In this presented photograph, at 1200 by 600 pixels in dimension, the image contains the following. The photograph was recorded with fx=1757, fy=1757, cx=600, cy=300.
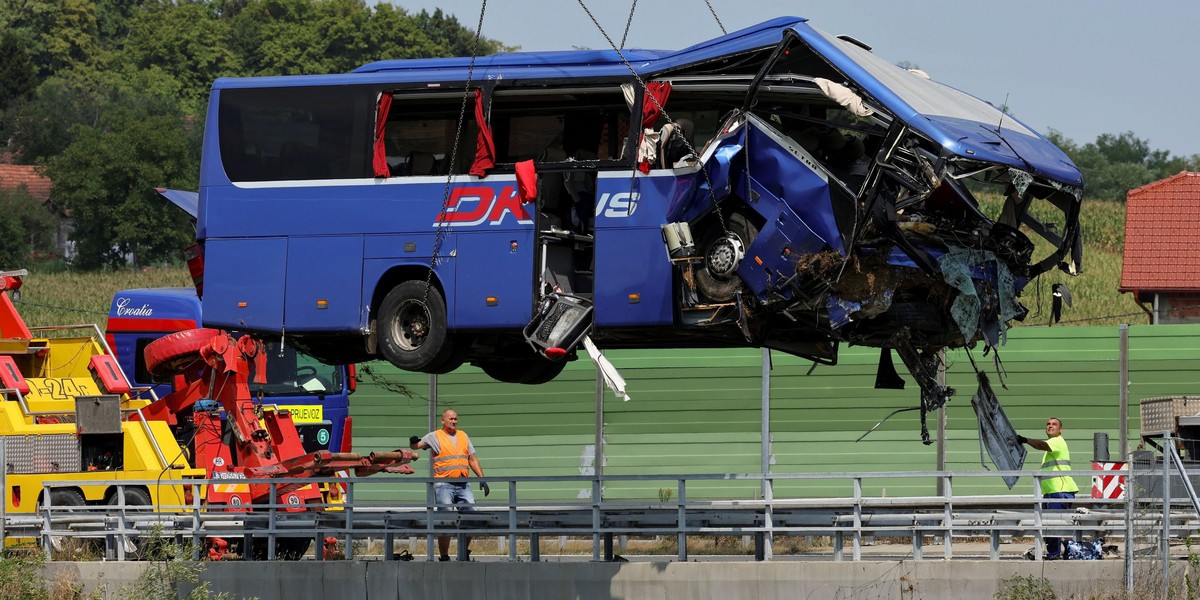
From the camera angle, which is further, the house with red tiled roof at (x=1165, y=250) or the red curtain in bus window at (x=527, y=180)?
the house with red tiled roof at (x=1165, y=250)

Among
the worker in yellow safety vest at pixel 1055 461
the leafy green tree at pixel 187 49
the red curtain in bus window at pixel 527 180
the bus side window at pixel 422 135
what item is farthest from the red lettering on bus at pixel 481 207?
the leafy green tree at pixel 187 49

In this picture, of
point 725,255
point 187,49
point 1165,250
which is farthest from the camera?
point 187,49

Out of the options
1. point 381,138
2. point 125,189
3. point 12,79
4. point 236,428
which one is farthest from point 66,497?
point 12,79

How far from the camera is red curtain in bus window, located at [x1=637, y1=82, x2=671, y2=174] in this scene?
643 inches

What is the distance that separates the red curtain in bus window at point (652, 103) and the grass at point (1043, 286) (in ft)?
56.2

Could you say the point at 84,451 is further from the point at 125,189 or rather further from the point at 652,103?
the point at 125,189

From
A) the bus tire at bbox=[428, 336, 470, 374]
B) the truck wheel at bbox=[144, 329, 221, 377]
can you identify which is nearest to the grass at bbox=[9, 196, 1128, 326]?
the truck wheel at bbox=[144, 329, 221, 377]

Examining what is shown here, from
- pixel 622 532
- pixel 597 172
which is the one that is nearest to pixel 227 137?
pixel 597 172

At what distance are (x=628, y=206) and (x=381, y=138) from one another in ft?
9.15

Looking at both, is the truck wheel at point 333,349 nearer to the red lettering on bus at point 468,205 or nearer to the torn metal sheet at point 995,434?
the red lettering on bus at point 468,205

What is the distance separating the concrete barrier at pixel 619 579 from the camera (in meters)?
16.6

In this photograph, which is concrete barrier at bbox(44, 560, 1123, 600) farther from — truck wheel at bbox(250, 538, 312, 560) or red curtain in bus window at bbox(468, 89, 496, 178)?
red curtain in bus window at bbox(468, 89, 496, 178)

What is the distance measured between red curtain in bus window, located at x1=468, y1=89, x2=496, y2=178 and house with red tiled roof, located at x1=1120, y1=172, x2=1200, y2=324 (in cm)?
1807

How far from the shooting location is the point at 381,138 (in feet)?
57.6
